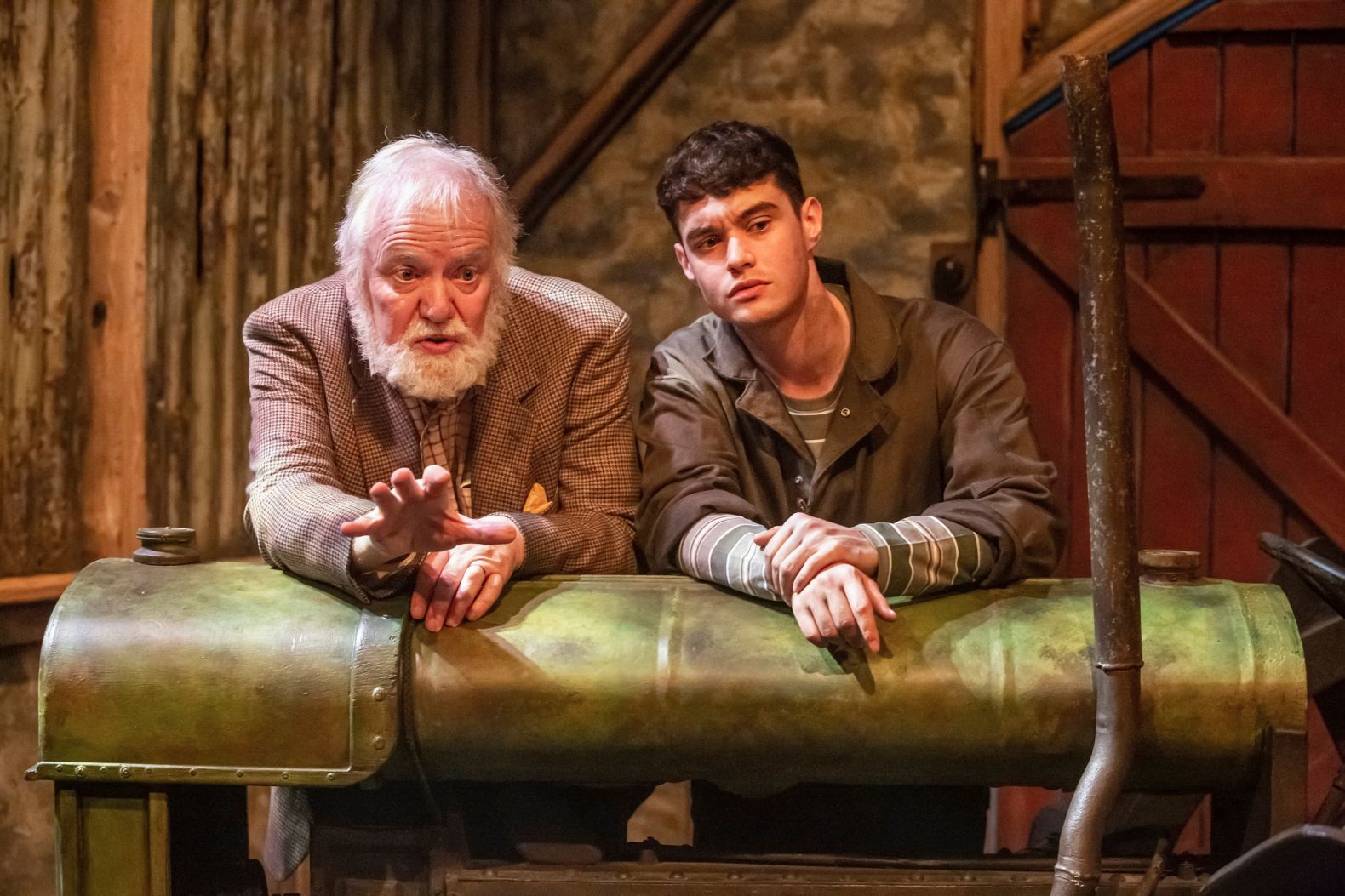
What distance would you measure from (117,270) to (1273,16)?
10.4ft

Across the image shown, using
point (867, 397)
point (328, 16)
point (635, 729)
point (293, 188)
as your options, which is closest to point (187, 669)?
point (635, 729)

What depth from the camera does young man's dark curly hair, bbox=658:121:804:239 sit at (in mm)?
2545

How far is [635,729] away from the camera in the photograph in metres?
2.10

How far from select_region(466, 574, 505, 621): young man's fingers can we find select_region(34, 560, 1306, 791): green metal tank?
0.07ft

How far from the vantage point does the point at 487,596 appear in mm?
2205

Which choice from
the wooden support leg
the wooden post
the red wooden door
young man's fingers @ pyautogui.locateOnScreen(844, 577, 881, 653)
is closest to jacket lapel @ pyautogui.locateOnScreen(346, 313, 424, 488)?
the wooden support leg

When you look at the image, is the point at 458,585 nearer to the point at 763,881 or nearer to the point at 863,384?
the point at 763,881

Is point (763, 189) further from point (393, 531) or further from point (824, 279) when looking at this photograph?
point (393, 531)

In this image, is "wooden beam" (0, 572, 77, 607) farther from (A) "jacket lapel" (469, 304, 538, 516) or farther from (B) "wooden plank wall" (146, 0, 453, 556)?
(A) "jacket lapel" (469, 304, 538, 516)

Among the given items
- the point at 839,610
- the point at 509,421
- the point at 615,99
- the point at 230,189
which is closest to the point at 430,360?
the point at 509,421

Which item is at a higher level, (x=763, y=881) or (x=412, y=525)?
(x=412, y=525)

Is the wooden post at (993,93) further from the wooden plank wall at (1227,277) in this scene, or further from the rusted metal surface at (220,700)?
the rusted metal surface at (220,700)

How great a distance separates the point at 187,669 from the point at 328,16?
8.02 feet

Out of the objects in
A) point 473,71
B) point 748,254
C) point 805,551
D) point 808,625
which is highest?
point 473,71
